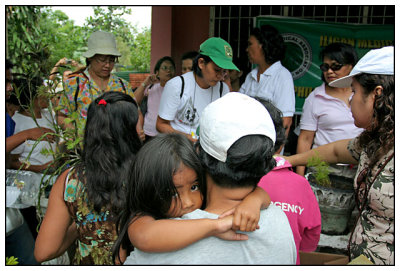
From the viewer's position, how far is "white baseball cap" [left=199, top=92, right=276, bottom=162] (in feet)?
3.67

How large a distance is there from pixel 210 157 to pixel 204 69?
1.85m

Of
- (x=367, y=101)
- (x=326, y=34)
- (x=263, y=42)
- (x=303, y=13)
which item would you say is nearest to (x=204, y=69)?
(x=263, y=42)

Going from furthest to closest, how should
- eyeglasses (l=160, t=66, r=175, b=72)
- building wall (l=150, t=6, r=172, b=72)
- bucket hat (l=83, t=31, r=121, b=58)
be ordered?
1. building wall (l=150, t=6, r=172, b=72)
2. eyeglasses (l=160, t=66, r=175, b=72)
3. bucket hat (l=83, t=31, r=121, b=58)

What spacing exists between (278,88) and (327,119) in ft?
1.73

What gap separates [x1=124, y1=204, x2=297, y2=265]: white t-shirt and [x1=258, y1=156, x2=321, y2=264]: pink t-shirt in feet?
1.16

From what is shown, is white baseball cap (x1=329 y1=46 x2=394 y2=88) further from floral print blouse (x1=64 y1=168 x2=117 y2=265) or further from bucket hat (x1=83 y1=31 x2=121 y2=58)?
bucket hat (x1=83 y1=31 x2=121 y2=58)

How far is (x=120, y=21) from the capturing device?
6594 mm

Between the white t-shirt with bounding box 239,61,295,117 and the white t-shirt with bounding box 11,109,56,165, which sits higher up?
the white t-shirt with bounding box 239,61,295,117

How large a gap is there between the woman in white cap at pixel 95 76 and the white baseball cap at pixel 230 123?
210 centimetres

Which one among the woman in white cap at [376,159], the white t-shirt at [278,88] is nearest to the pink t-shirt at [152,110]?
the white t-shirt at [278,88]

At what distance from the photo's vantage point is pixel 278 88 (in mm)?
3340

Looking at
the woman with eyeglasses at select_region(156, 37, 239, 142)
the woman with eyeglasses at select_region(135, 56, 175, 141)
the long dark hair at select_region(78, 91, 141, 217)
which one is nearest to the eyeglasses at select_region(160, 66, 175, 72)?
the woman with eyeglasses at select_region(135, 56, 175, 141)

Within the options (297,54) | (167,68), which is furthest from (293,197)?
(297,54)

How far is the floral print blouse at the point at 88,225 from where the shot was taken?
5.46ft
